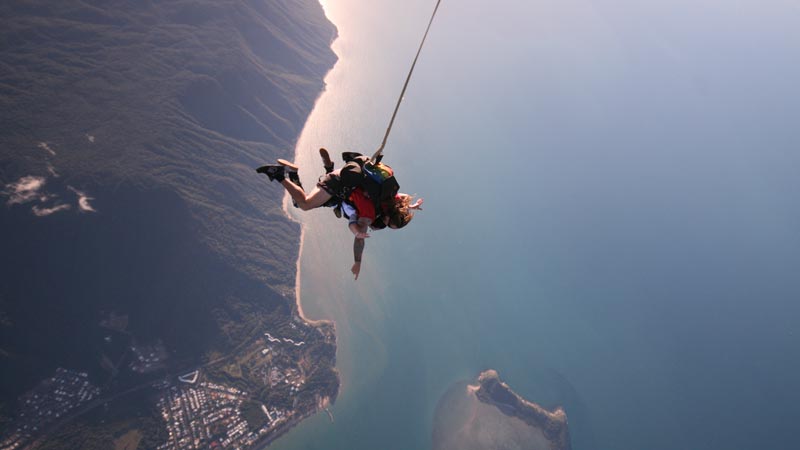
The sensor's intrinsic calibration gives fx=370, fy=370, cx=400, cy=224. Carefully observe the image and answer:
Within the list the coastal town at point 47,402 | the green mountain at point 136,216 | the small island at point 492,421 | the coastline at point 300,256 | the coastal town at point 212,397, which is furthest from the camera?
the coastline at point 300,256

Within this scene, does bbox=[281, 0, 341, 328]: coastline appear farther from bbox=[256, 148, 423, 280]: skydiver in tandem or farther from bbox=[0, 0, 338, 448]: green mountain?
bbox=[256, 148, 423, 280]: skydiver in tandem

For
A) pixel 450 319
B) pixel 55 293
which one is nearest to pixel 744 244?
pixel 450 319

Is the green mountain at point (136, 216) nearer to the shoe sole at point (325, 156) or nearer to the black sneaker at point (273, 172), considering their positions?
the shoe sole at point (325, 156)

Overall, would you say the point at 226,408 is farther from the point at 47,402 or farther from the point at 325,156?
the point at 325,156

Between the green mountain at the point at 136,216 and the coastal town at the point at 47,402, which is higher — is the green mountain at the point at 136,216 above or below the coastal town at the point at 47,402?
above

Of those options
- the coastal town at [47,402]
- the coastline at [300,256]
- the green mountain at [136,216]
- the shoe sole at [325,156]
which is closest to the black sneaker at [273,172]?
the shoe sole at [325,156]

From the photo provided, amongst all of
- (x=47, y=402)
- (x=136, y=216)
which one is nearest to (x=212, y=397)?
(x=47, y=402)

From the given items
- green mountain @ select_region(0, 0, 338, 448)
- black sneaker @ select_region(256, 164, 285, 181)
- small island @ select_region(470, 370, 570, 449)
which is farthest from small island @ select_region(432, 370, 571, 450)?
black sneaker @ select_region(256, 164, 285, 181)
